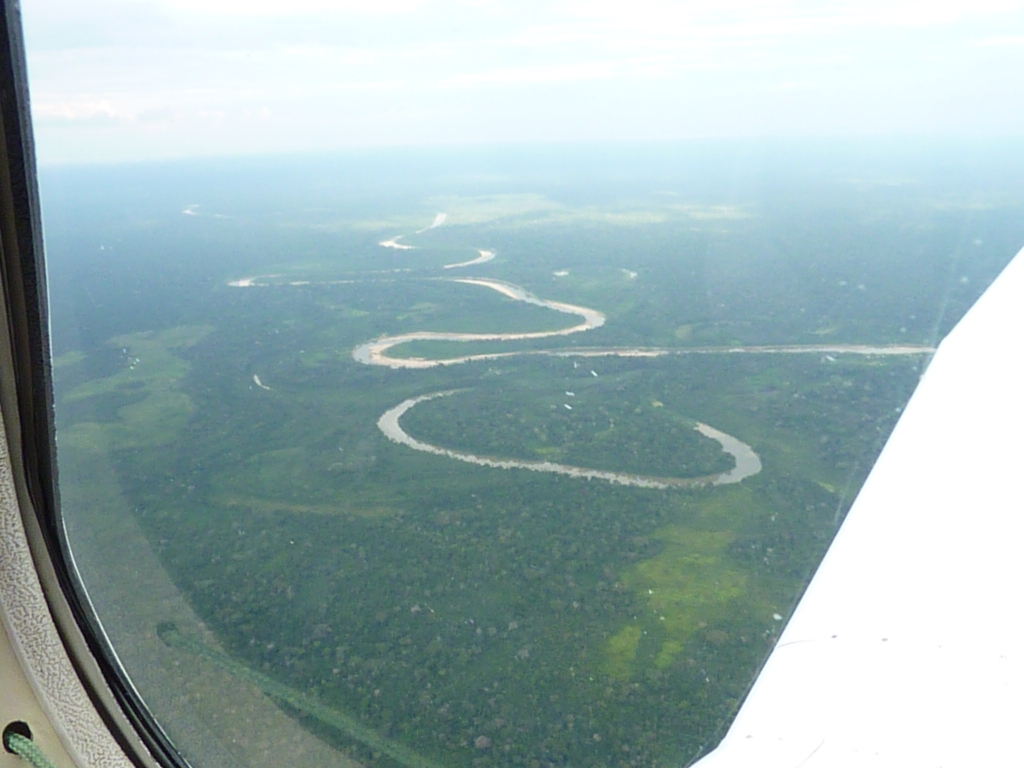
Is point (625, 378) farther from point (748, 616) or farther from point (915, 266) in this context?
point (748, 616)

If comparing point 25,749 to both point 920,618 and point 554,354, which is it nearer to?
point 920,618

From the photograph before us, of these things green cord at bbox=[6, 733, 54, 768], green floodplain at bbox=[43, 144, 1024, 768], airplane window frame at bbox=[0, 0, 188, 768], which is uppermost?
airplane window frame at bbox=[0, 0, 188, 768]

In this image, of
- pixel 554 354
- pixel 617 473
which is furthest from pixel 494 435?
pixel 554 354

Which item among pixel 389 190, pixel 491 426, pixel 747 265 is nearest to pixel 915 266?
pixel 747 265

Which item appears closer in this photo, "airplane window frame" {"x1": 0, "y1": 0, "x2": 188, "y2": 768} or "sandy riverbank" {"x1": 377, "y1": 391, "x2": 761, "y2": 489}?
"airplane window frame" {"x1": 0, "y1": 0, "x2": 188, "y2": 768}

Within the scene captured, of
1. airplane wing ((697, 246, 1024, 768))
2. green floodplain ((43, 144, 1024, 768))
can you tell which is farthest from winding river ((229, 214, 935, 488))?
airplane wing ((697, 246, 1024, 768))

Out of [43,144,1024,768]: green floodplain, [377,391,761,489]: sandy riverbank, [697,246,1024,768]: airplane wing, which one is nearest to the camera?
[697,246,1024,768]: airplane wing

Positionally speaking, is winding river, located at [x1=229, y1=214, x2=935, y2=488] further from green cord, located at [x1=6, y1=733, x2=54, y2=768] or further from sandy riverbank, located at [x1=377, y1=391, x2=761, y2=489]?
green cord, located at [x1=6, y1=733, x2=54, y2=768]

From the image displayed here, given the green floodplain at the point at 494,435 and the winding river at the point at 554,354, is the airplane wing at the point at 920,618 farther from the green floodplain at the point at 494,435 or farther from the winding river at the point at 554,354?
the winding river at the point at 554,354
